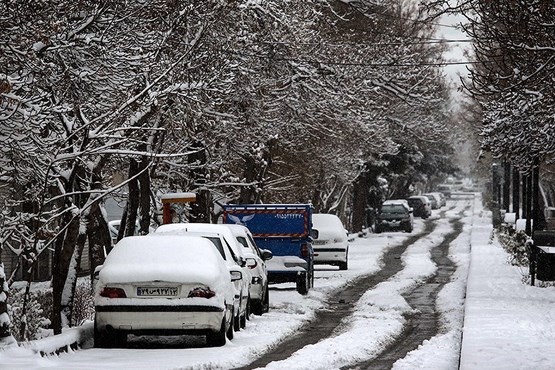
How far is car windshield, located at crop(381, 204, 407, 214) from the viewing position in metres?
73.7

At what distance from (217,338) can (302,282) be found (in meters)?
12.1

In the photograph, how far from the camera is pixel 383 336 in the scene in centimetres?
1895

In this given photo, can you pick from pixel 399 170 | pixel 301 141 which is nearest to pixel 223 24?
pixel 301 141

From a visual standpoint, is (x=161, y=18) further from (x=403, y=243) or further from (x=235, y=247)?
(x=403, y=243)

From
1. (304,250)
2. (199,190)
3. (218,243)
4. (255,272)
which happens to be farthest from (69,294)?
(199,190)

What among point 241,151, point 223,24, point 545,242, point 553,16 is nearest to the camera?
point 553,16

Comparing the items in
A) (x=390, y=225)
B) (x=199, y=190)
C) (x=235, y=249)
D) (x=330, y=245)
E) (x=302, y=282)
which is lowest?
(x=390, y=225)

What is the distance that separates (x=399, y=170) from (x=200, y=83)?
173ft

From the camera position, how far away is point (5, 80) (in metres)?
13.8

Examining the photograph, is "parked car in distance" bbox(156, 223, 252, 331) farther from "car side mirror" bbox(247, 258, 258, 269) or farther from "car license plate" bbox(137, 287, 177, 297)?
"car license plate" bbox(137, 287, 177, 297)

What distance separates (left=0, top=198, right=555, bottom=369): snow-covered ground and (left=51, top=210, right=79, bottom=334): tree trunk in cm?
152

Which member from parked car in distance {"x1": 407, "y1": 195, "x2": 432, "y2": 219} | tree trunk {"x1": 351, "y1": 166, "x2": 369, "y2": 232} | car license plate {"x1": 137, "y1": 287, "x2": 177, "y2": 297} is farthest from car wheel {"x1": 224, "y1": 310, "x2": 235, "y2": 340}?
parked car in distance {"x1": 407, "y1": 195, "x2": 432, "y2": 219}

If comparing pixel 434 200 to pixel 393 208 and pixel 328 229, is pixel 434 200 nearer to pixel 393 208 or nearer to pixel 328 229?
pixel 393 208

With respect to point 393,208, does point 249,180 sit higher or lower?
higher
